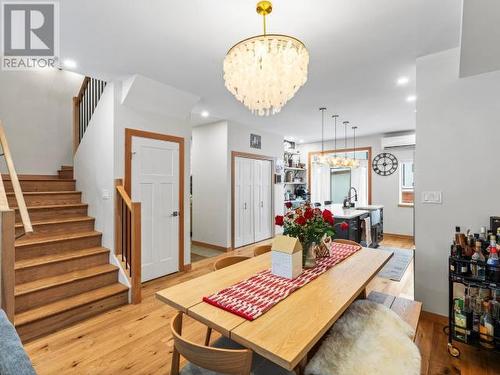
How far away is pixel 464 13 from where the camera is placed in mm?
1574

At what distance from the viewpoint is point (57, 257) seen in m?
2.86

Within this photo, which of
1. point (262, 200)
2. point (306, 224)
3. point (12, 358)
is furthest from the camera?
point (262, 200)

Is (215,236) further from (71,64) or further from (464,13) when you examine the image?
(464,13)

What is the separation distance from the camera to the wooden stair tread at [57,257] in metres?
2.64

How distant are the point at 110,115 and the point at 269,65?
2.52m

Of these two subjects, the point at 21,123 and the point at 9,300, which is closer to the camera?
the point at 9,300

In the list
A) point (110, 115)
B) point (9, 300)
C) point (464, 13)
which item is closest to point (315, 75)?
point (464, 13)

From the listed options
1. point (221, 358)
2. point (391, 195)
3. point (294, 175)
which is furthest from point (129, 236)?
point (391, 195)

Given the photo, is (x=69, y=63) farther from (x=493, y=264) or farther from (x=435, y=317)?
(x=435, y=317)

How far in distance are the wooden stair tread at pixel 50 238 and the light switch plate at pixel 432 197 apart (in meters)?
3.74

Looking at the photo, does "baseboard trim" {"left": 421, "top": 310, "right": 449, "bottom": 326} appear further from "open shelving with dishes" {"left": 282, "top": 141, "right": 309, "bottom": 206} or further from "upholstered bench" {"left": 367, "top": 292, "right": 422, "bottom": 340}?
"open shelving with dishes" {"left": 282, "top": 141, "right": 309, "bottom": 206}

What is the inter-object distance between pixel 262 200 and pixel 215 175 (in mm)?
1393

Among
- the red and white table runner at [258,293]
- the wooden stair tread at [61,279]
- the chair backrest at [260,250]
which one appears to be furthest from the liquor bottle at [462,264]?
the wooden stair tread at [61,279]

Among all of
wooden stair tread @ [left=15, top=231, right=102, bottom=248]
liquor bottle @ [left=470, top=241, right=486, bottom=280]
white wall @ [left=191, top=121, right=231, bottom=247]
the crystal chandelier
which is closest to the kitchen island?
liquor bottle @ [left=470, top=241, right=486, bottom=280]
